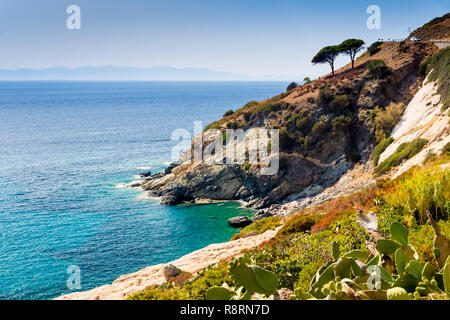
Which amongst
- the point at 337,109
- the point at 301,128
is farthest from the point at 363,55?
the point at 301,128

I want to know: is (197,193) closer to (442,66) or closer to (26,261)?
(26,261)

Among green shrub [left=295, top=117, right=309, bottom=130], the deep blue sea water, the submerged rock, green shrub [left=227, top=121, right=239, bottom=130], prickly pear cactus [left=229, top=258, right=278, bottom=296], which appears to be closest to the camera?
prickly pear cactus [left=229, top=258, right=278, bottom=296]

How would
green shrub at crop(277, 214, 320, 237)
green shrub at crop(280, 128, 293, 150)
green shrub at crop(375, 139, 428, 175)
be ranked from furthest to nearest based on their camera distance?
green shrub at crop(280, 128, 293, 150) < green shrub at crop(375, 139, 428, 175) < green shrub at crop(277, 214, 320, 237)

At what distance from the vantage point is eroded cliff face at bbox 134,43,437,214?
2174 inches

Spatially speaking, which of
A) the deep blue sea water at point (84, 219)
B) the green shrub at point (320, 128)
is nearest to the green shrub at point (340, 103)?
the green shrub at point (320, 128)

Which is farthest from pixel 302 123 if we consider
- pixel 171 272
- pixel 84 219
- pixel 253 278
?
pixel 253 278


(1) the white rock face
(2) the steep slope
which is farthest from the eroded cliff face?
(2) the steep slope

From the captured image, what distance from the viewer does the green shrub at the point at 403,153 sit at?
32.3 metres

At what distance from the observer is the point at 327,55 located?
73.1 metres

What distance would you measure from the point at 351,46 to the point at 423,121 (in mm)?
34497

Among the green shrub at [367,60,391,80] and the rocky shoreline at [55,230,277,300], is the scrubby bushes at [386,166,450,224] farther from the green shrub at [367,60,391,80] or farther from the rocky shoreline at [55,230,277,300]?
the green shrub at [367,60,391,80]

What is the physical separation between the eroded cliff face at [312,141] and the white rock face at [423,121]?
195 inches

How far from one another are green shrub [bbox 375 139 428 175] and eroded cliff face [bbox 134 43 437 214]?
14402 millimetres

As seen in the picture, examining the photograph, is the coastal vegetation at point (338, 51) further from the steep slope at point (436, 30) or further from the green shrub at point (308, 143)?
the green shrub at point (308, 143)
